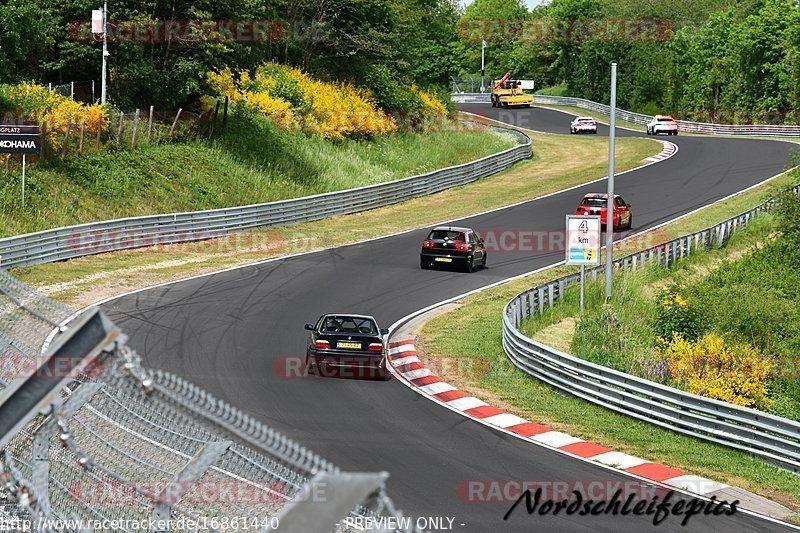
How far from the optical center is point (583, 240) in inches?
985

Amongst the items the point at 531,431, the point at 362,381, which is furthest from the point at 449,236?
the point at 531,431

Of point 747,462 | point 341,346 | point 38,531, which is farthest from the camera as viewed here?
point 341,346

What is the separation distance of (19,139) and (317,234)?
11.4 m

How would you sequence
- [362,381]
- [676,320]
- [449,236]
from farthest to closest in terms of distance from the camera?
[449,236] → [676,320] → [362,381]

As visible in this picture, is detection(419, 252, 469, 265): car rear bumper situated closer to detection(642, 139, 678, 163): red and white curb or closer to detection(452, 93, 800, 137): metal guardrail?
Answer: detection(642, 139, 678, 163): red and white curb

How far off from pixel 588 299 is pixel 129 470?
22.6 meters

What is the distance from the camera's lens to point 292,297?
94.6 feet

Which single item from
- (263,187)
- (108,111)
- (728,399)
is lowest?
(728,399)

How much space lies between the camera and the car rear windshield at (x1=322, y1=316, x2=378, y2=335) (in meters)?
21.0

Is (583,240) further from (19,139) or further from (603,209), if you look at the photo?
(19,139)

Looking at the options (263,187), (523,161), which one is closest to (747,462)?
(263,187)

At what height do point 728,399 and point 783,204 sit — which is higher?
point 783,204

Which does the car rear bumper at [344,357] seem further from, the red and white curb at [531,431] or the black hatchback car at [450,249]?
the black hatchback car at [450,249]

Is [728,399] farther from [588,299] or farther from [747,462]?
[588,299]
